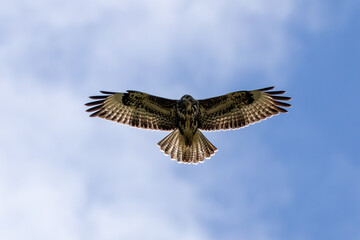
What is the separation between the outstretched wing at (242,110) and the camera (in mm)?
13781

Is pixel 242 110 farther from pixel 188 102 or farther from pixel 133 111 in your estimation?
pixel 133 111

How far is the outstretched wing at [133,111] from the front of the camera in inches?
547

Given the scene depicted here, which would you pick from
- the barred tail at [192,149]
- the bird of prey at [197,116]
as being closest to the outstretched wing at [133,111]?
the bird of prey at [197,116]

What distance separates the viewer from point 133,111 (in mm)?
14039

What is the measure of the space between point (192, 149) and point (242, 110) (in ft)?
5.92

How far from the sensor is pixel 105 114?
14.0 meters

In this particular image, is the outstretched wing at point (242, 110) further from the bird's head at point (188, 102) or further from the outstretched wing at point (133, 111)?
the outstretched wing at point (133, 111)

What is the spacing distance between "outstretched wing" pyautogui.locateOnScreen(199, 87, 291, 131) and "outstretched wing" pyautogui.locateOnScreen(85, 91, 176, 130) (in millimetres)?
1035

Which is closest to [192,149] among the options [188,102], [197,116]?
[197,116]

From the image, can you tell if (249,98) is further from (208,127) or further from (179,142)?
(179,142)

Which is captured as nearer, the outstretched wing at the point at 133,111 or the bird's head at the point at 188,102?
the bird's head at the point at 188,102

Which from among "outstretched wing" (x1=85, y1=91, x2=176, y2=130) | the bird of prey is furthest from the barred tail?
"outstretched wing" (x1=85, y1=91, x2=176, y2=130)

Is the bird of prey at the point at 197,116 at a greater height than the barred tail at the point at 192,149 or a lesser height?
greater

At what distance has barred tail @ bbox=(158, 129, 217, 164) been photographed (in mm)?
13960
